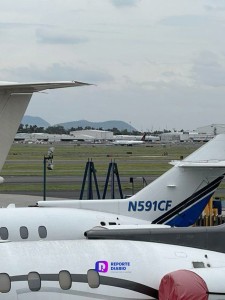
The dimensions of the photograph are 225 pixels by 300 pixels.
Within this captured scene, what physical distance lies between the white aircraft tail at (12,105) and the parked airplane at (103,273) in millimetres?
5488

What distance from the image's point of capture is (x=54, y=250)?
1228 centimetres

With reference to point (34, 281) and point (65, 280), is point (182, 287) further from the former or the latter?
point (34, 281)

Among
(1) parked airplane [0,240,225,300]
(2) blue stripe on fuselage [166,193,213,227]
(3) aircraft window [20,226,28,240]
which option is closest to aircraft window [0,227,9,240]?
(3) aircraft window [20,226,28,240]

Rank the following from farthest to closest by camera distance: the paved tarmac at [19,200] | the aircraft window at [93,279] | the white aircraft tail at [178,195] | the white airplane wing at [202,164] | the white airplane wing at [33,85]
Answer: the paved tarmac at [19,200], the white airplane wing at [202,164], the white aircraft tail at [178,195], the white airplane wing at [33,85], the aircraft window at [93,279]

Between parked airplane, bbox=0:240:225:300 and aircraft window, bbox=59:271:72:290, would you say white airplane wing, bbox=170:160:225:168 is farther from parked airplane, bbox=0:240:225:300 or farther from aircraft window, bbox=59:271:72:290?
aircraft window, bbox=59:271:72:290

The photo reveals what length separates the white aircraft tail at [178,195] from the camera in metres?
21.4

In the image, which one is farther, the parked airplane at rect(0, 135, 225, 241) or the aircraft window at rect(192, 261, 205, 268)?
the parked airplane at rect(0, 135, 225, 241)

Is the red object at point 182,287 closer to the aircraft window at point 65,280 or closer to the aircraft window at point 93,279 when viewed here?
the aircraft window at point 93,279

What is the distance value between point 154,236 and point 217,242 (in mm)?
1221

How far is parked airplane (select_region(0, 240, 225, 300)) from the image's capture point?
11648 millimetres

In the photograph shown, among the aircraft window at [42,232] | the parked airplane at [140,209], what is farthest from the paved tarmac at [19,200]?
the aircraft window at [42,232]

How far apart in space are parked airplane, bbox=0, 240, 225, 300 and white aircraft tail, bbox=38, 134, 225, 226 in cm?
848

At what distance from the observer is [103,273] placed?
12148mm

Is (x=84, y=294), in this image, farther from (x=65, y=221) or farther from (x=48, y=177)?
(x=48, y=177)
